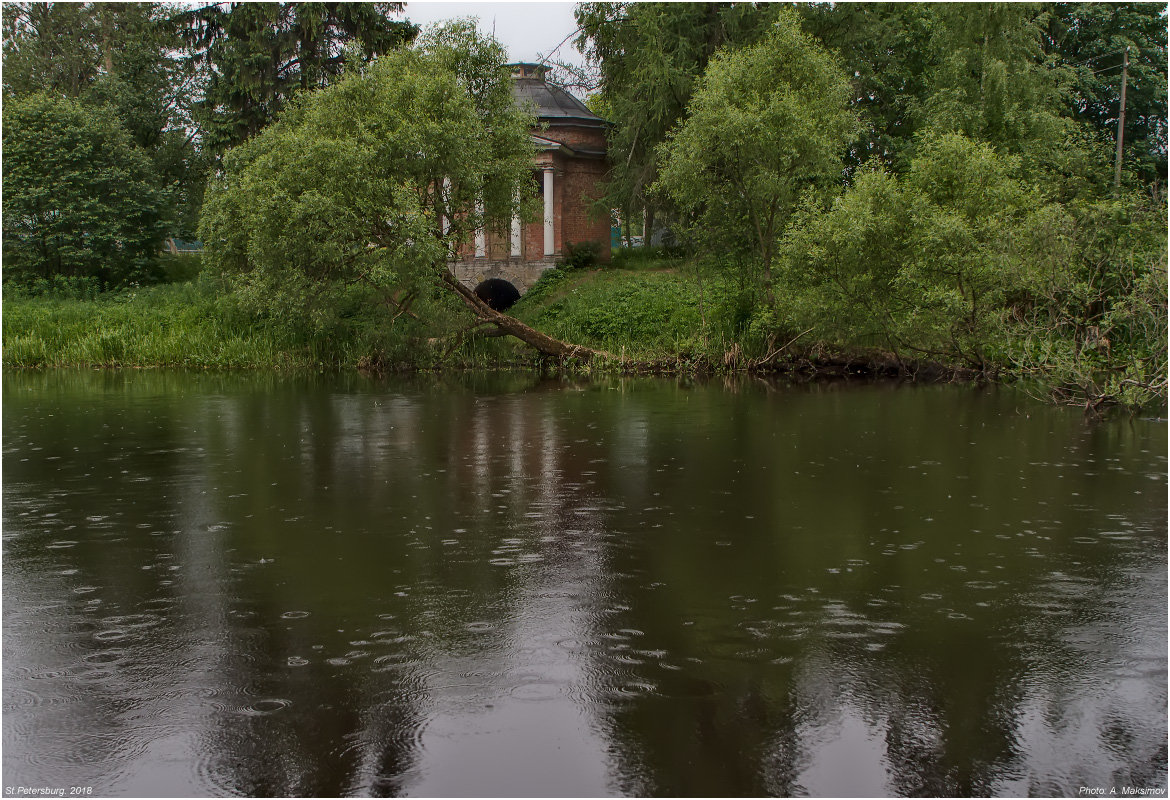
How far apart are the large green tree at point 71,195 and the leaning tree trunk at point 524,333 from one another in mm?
18503

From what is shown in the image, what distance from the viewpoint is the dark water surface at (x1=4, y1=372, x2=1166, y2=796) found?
5391 mm

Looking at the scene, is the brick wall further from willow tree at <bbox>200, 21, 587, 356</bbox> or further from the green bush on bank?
willow tree at <bbox>200, 21, 587, 356</bbox>

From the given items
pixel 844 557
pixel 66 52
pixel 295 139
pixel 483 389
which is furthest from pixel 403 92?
pixel 66 52

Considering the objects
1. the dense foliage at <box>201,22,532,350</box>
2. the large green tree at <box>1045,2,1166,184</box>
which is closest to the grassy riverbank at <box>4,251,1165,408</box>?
the dense foliage at <box>201,22,532,350</box>

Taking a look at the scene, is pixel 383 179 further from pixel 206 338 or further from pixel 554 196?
pixel 554 196

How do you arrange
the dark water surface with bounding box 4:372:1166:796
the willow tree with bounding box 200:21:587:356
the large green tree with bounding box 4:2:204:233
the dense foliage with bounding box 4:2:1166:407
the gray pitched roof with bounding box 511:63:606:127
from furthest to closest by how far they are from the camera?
the large green tree with bounding box 4:2:204:233
the gray pitched roof with bounding box 511:63:606:127
the willow tree with bounding box 200:21:587:356
the dense foliage with bounding box 4:2:1166:407
the dark water surface with bounding box 4:372:1166:796

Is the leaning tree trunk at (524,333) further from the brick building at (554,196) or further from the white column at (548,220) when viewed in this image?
the white column at (548,220)

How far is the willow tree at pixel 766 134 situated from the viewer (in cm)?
2823

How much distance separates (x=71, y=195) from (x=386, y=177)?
20.9 m

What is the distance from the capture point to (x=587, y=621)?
7.48 meters

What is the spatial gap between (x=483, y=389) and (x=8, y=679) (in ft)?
66.6

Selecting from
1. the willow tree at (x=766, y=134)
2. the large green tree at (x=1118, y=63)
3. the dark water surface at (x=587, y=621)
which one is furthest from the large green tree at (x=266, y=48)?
the large green tree at (x=1118, y=63)

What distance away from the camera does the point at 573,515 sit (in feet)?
36.5

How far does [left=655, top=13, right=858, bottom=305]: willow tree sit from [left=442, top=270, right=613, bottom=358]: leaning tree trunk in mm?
5873
